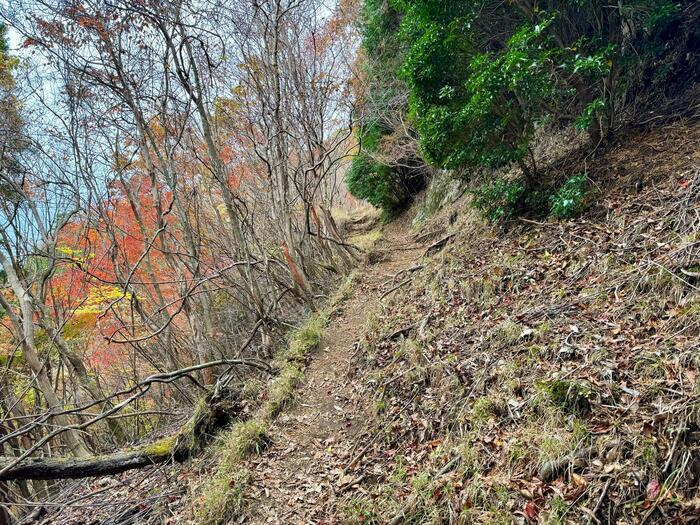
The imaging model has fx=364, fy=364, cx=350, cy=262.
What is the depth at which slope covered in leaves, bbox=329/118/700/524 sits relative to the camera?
2.09m

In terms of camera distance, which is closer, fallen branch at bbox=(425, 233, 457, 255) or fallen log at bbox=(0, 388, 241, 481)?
fallen log at bbox=(0, 388, 241, 481)

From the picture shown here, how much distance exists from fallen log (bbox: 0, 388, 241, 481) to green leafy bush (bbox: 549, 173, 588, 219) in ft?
16.2

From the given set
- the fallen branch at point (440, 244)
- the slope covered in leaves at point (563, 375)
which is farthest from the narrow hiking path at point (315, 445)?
the fallen branch at point (440, 244)

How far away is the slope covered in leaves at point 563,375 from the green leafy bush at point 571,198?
0.18 m

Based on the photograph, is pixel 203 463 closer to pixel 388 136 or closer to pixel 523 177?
Answer: pixel 523 177

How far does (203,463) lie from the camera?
4.18 m

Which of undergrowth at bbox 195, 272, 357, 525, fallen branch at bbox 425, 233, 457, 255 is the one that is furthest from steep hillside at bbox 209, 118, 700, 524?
fallen branch at bbox 425, 233, 457, 255

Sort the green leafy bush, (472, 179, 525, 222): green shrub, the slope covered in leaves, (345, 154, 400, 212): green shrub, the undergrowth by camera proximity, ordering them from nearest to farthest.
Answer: the slope covered in leaves < the undergrowth < the green leafy bush < (472, 179, 525, 222): green shrub < (345, 154, 400, 212): green shrub

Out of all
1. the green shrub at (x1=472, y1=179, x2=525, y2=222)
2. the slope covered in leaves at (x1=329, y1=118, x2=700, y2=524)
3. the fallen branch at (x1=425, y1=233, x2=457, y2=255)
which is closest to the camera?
the slope covered in leaves at (x1=329, y1=118, x2=700, y2=524)

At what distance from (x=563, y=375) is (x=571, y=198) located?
265cm

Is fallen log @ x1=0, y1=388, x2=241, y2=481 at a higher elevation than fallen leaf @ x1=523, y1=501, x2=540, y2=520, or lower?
higher

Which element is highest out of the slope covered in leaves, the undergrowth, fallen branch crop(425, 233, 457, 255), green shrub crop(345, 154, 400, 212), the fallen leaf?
green shrub crop(345, 154, 400, 212)

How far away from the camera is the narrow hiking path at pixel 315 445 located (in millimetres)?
3291

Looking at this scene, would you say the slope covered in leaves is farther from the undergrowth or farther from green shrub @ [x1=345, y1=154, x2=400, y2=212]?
green shrub @ [x1=345, y1=154, x2=400, y2=212]
